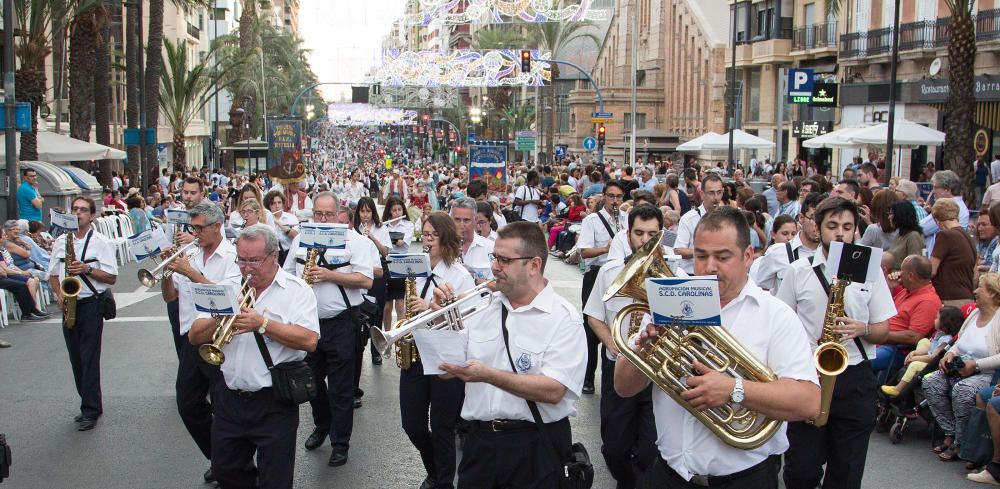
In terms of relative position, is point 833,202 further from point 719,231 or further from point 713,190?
point 713,190

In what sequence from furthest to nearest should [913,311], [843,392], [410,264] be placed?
[913,311]
[410,264]
[843,392]

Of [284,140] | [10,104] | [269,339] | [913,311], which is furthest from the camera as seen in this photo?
[284,140]

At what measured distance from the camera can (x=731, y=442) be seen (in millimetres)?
3803

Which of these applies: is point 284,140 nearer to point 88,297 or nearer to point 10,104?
point 10,104

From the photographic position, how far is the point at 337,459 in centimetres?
806

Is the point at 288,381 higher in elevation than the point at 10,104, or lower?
lower

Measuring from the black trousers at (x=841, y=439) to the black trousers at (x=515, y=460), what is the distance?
1.61 metres

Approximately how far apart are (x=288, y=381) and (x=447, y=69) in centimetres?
4889

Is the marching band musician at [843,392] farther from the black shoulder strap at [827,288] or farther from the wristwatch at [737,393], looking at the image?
the wristwatch at [737,393]

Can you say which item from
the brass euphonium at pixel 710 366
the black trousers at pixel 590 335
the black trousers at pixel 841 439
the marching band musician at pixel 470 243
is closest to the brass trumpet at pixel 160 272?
the marching band musician at pixel 470 243

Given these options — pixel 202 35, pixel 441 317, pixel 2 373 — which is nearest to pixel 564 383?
pixel 441 317

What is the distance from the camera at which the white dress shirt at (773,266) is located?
715 centimetres

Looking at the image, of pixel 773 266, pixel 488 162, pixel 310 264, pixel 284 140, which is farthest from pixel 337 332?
pixel 488 162

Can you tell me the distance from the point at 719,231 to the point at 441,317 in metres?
1.69
